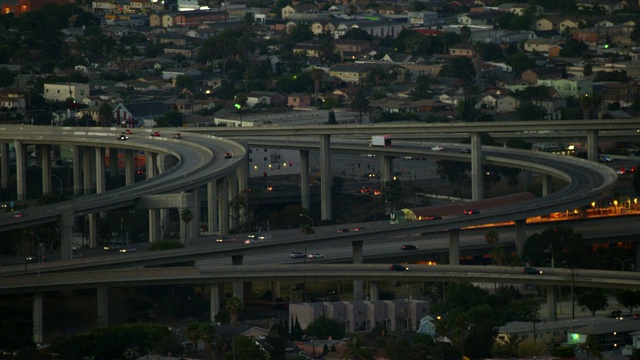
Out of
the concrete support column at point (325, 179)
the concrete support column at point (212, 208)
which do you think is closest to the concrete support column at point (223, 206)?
the concrete support column at point (212, 208)

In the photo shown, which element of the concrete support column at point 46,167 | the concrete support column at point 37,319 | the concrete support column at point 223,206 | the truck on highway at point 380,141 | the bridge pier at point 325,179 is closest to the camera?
the concrete support column at point 37,319

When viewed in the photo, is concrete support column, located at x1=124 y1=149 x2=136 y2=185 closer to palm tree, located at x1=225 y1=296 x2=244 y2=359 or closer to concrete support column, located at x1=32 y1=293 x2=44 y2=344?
concrete support column, located at x1=32 y1=293 x2=44 y2=344

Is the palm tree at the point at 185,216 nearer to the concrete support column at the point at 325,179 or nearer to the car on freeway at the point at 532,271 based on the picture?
the concrete support column at the point at 325,179

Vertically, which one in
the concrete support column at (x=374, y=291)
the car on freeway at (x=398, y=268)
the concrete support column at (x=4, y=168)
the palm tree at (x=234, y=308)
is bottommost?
the concrete support column at (x=4, y=168)

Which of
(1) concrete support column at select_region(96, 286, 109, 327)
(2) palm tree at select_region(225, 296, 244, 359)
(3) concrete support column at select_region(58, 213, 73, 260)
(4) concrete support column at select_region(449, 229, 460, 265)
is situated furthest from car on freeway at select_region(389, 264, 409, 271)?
(3) concrete support column at select_region(58, 213, 73, 260)

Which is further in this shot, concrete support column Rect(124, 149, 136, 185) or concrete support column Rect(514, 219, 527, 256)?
concrete support column Rect(124, 149, 136, 185)

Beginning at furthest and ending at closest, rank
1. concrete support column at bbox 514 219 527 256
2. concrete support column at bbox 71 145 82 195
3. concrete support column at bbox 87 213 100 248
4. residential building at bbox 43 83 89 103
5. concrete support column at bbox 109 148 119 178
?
1. residential building at bbox 43 83 89 103
2. concrete support column at bbox 109 148 119 178
3. concrete support column at bbox 71 145 82 195
4. concrete support column at bbox 87 213 100 248
5. concrete support column at bbox 514 219 527 256
